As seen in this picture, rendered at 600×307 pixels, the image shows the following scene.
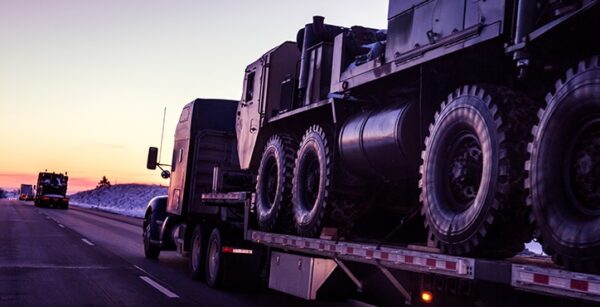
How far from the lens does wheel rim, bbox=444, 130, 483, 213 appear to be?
206 inches

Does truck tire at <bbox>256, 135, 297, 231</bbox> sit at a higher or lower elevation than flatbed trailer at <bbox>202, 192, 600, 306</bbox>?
higher

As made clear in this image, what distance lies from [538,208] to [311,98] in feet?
15.6

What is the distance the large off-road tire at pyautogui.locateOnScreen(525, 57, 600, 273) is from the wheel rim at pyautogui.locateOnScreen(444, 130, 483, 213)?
2.86ft

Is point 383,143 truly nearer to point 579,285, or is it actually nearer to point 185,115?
point 579,285

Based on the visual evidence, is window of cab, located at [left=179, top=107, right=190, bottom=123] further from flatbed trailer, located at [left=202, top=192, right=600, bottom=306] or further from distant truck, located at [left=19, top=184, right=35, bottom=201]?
distant truck, located at [left=19, top=184, right=35, bottom=201]

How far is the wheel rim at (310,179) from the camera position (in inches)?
329

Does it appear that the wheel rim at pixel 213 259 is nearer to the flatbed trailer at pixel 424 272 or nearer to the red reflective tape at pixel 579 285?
the flatbed trailer at pixel 424 272

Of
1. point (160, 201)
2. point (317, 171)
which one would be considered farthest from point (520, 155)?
point (160, 201)

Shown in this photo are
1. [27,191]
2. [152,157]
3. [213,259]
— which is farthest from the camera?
[27,191]

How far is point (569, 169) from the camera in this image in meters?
4.16

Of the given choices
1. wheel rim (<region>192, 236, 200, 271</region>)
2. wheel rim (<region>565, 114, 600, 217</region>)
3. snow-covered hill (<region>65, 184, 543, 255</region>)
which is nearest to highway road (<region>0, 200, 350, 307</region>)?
wheel rim (<region>192, 236, 200, 271</region>)

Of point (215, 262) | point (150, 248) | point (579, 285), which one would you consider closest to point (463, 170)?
point (579, 285)

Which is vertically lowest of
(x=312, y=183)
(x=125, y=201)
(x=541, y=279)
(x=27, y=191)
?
(x=541, y=279)

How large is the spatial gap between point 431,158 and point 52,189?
6615 centimetres
